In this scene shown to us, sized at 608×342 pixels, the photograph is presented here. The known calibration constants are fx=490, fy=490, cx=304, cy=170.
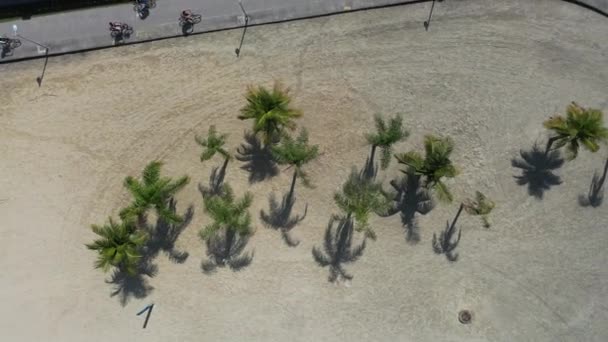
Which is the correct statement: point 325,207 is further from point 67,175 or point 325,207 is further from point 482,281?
point 67,175

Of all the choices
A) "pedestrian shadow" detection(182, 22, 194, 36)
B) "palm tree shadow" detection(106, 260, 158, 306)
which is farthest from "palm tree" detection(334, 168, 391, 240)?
"pedestrian shadow" detection(182, 22, 194, 36)

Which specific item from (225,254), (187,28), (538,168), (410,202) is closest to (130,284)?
(225,254)

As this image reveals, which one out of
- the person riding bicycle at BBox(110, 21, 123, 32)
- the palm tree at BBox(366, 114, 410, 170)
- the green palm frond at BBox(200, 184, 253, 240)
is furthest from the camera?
the person riding bicycle at BBox(110, 21, 123, 32)

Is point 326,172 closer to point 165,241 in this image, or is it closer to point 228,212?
point 228,212

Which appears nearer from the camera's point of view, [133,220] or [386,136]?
[386,136]

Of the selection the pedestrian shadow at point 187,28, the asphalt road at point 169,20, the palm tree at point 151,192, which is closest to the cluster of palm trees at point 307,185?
the palm tree at point 151,192

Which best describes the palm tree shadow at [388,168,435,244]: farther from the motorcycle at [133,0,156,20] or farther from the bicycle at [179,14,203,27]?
the motorcycle at [133,0,156,20]
